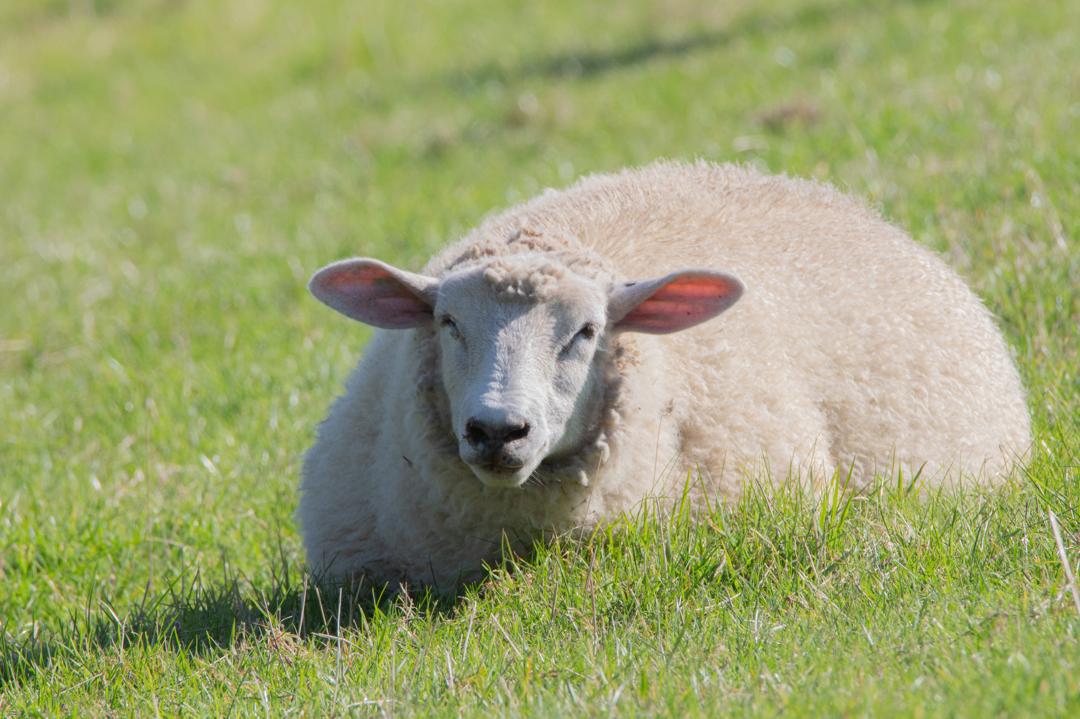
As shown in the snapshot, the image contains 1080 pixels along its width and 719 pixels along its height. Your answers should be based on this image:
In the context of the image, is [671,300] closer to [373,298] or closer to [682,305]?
[682,305]

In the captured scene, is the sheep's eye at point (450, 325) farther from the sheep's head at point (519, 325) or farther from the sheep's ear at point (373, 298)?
the sheep's ear at point (373, 298)

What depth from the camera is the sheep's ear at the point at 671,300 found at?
4055 millimetres

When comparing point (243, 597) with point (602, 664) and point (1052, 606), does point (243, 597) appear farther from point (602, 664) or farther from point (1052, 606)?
point (1052, 606)

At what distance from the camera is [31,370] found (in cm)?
762

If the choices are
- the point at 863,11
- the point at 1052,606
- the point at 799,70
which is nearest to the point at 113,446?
the point at 1052,606

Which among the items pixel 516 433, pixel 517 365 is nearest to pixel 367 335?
pixel 517 365

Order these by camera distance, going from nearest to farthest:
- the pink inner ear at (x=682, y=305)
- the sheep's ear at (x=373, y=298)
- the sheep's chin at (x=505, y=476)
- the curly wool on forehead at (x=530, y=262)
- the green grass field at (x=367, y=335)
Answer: the green grass field at (x=367, y=335) < the sheep's chin at (x=505, y=476) < the curly wool on forehead at (x=530, y=262) < the pink inner ear at (x=682, y=305) < the sheep's ear at (x=373, y=298)

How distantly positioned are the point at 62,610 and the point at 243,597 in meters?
0.74

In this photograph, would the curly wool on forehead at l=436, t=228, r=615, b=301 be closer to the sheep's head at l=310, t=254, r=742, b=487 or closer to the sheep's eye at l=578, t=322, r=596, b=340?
the sheep's head at l=310, t=254, r=742, b=487

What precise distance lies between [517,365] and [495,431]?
229 millimetres

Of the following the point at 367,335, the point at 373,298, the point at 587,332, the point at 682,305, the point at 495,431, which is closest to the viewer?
the point at 495,431

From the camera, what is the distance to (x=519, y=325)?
3924mm

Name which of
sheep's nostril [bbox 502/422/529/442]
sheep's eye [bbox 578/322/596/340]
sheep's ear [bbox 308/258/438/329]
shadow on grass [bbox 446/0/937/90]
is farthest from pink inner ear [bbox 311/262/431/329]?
shadow on grass [bbox 446/0/937/90]

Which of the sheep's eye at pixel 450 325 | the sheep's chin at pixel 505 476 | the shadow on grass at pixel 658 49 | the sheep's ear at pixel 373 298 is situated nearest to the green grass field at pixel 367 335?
the shadow on grass at pixel 658 49
